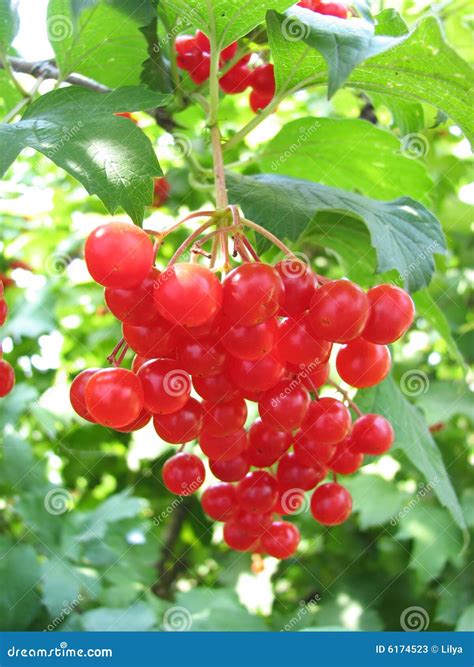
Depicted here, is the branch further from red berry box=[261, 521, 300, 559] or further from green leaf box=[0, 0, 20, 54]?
red berry box=[261, 521, 300, 559]

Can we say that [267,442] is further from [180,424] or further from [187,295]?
[187,295]

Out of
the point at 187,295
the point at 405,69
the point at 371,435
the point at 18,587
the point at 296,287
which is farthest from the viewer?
the point at 18,587

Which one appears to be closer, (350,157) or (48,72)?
(48,72)

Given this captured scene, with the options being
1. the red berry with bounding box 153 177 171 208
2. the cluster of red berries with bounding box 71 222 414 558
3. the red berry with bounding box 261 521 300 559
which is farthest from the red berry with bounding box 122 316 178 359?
the red berry with bounding box 153 177 171 208

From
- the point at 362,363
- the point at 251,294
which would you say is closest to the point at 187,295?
the point at 251,294

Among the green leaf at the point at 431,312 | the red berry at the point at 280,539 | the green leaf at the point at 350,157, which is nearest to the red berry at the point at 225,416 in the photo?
A: the red berry at the point at 280,539
